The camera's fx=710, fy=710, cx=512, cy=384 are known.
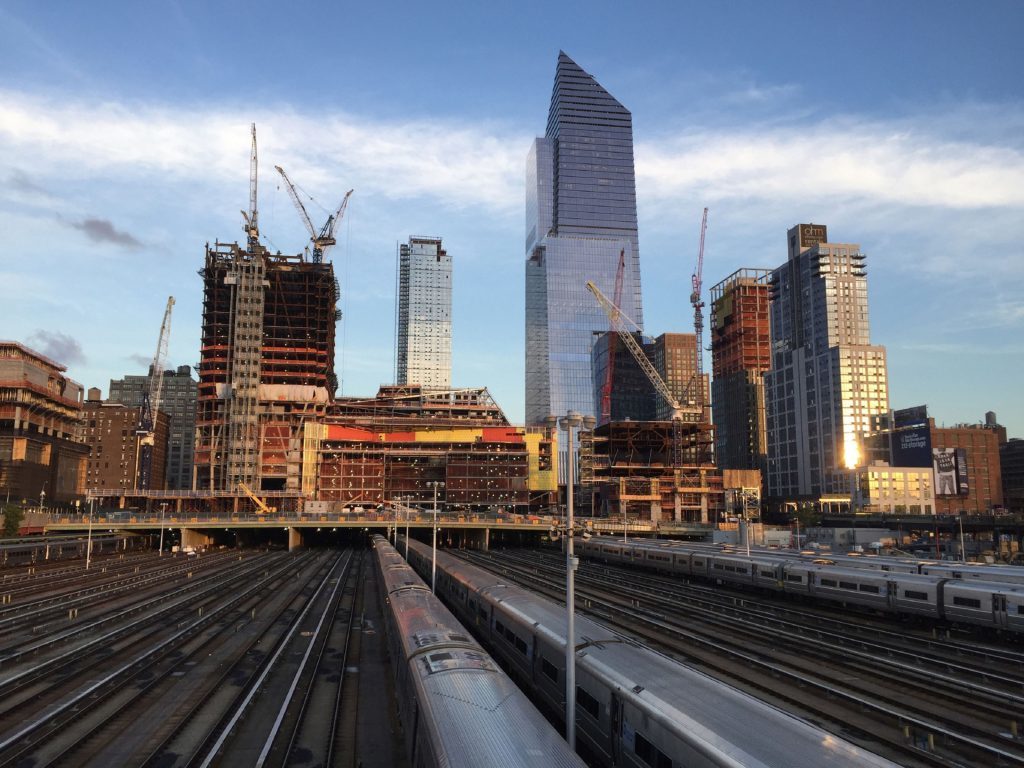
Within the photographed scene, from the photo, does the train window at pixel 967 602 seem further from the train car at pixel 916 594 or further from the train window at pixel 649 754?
the train window at pixel 649 754

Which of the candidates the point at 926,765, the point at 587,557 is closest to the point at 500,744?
the point at 926,765

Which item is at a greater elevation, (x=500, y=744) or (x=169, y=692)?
(x=500, y=744)

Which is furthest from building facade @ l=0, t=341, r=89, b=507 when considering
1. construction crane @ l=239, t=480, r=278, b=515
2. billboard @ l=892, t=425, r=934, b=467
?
billboard @ l=892, t=425, r=934, b=467

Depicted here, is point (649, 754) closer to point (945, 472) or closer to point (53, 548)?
point (53, 548)

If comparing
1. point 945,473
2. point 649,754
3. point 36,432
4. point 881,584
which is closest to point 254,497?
point 36,432

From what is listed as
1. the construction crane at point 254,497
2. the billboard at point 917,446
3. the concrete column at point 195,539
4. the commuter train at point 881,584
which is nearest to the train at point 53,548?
the concrete column at point 195,539

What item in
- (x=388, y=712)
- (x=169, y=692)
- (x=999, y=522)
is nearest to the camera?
(x=388, y=712)

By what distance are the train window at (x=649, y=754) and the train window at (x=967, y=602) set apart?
3331 cm

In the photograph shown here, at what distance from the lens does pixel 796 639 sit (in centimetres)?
4191

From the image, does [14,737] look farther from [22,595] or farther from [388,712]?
[22,595]

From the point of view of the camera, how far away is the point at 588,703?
71.4 feet

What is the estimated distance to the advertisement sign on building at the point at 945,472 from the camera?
5468 inches

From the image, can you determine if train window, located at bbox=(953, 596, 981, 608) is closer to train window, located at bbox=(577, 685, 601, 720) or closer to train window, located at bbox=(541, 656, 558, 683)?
train window, located at bbox=(541, 656, 558, 683)

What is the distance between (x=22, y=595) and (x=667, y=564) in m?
65.2
